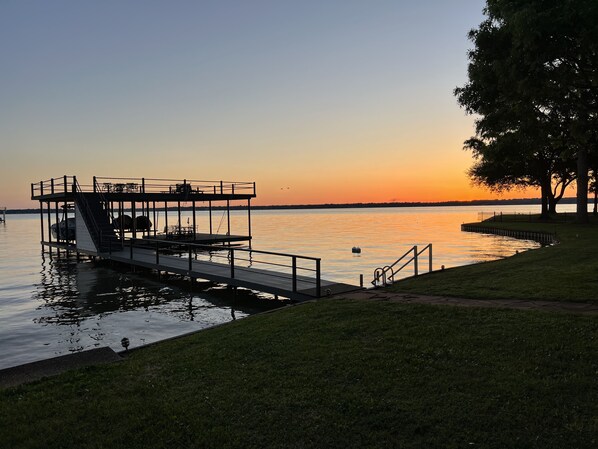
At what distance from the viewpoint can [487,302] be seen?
36.9ft

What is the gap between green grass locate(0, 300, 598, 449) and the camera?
545 cm

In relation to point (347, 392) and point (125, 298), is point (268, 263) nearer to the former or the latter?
point (125, 298)

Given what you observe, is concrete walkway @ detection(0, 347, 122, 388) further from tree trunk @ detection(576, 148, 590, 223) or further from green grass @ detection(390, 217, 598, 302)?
tree trunk @ detection(576, 148, 590, 223)

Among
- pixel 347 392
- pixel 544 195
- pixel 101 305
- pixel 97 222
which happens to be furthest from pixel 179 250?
pixel 544 195

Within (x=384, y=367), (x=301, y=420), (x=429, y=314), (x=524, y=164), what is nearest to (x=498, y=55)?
(x=429, y=314)

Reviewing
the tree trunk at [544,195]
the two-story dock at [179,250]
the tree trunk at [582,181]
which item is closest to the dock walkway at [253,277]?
the two-story dock at [179,250]

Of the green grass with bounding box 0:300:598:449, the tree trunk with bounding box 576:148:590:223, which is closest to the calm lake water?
the green grass with bounding box 0:300:598:449

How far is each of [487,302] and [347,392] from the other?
6205 mm

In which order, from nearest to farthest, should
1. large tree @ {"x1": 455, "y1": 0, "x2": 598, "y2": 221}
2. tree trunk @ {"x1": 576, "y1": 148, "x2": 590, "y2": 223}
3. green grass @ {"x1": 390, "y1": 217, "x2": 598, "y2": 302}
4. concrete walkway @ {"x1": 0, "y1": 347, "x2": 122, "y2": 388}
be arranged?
1. concrete walkway @ {"x1": 0, "y1": 347, "x2": 122, "y2": 388}
2. green grass @ {"x1": 390, "y1": 217, "x2": 598, "y2": 302}
3. large tree @ {"x1": 455, "y1": 0, "x2": 598, "y2": 221}
4. tree trunk @ {"x1": 576, "y1": 148, "x2": 590, "y2": 223}

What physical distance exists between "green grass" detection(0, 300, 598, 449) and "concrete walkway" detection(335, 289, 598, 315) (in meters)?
0.85

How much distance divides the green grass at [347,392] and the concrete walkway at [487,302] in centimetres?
85

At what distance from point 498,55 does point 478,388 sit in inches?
590

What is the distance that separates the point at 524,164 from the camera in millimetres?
58969

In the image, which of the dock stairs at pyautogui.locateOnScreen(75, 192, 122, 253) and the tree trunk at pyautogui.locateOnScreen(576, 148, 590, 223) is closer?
the dock stairs at pyautogui.locateOnScreen(75, 192, 122, 253)
